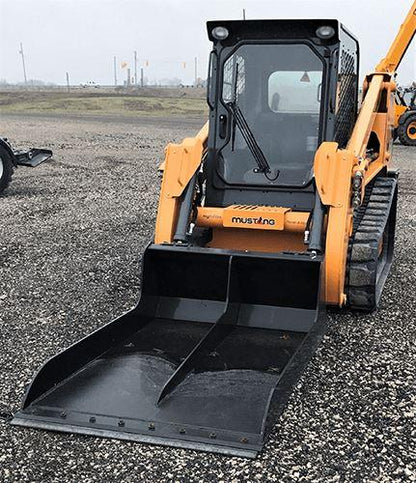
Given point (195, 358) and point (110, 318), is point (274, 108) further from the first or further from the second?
point (195, 358)

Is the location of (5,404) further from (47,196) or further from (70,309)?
(47,196)

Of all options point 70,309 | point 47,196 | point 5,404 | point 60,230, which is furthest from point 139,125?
point 5,404

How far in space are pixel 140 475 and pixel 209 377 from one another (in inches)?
41.6

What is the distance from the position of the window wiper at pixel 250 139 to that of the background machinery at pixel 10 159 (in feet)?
20.3

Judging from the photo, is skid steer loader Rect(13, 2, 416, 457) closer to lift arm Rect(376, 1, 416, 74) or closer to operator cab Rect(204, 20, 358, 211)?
operator cab Rect(204, 20, 358, 211)

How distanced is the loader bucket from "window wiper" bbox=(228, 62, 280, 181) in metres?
1.05

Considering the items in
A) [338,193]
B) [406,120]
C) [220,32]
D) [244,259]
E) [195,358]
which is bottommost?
[406,120]

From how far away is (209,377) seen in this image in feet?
14.1

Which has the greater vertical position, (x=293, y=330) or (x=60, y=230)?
(x=293, y=330)

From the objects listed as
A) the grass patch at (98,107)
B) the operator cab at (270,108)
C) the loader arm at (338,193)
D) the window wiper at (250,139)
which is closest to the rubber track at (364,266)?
the loader arm at (338,193)

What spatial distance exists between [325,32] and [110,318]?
304 cm

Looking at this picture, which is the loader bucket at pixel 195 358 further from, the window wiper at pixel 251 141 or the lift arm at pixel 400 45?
the lift arm at pixel 400 45

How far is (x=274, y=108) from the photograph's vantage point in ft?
19.3

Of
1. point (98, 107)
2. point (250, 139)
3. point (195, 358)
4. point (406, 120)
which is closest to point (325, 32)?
point (250, 139)
